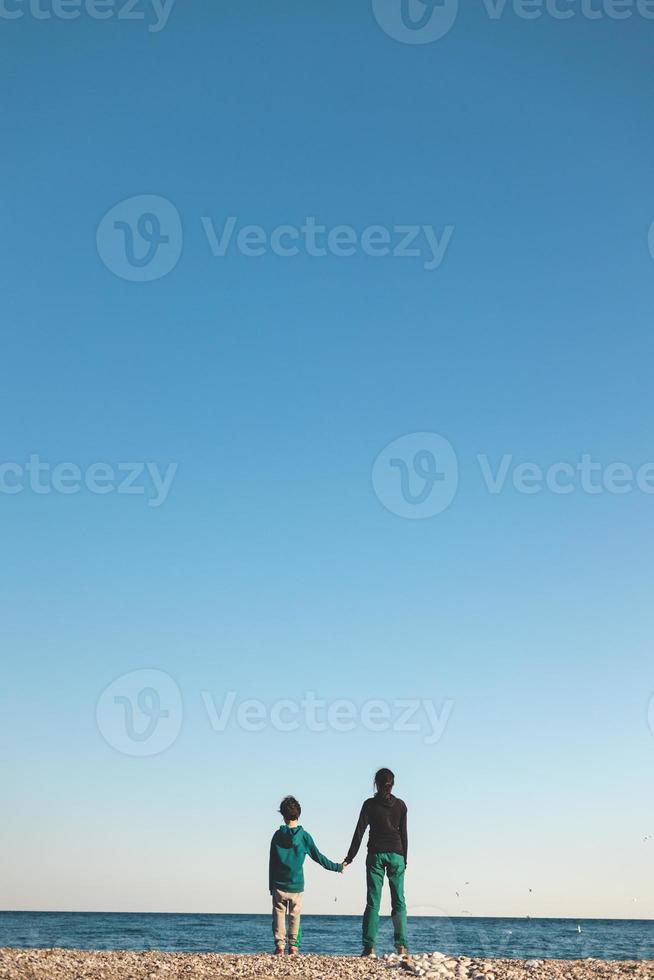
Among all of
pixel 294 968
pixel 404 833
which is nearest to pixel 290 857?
pixel 404 833

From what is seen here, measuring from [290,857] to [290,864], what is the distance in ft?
0.32

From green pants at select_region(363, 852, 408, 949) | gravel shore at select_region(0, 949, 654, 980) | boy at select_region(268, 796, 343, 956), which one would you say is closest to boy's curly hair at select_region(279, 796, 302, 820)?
boy at select_region(268, 796, 343, 956)

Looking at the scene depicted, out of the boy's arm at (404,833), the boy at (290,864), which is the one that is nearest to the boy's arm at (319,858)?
the boy at (290,864)

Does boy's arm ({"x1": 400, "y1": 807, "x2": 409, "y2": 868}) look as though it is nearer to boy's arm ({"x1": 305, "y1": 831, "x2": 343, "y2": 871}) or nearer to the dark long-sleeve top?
the dark long-sleeve top

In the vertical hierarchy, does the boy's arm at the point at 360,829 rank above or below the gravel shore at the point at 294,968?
above

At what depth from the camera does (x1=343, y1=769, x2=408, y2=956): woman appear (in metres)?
12.5

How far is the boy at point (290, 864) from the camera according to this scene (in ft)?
41.2

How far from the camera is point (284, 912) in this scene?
1276cm

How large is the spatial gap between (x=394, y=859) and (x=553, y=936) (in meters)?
83.7

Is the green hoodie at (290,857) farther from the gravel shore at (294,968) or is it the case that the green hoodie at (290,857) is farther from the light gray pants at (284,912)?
the gravel shore at (294,968)

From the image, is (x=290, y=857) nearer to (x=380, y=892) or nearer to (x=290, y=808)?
(x=290, y=808)

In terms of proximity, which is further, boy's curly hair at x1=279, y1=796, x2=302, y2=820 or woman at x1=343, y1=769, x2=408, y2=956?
boy's curly hair at x1=279, y1=796, x2=302, y2=820

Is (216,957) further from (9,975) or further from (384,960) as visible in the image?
(9,975)

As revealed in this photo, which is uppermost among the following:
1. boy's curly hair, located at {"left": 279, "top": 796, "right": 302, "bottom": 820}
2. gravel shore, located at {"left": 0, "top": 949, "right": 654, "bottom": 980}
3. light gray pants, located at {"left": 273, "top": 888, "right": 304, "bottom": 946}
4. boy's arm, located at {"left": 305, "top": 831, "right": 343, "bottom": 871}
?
boy's curly hair, located at {"left": 279, "top": 796, "right": 302, "bottom": 820}
